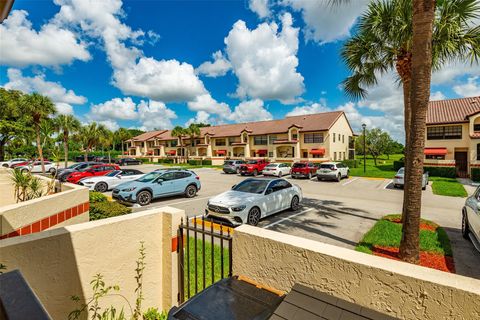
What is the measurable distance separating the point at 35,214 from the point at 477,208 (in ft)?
34.1

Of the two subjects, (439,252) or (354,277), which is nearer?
(354,277)

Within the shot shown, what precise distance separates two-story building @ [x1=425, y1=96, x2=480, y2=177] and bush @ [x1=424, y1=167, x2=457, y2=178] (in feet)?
4.59

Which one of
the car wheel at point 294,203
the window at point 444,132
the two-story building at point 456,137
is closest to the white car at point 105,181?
the car wheel at point 294,203

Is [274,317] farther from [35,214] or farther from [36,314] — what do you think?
[35,214]

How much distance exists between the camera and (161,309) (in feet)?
13.8

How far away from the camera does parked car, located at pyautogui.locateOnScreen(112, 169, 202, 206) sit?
12211mm

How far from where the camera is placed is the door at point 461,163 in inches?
1025

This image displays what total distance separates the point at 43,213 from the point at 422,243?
1003cm

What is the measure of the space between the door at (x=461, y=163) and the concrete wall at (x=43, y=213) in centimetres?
3367

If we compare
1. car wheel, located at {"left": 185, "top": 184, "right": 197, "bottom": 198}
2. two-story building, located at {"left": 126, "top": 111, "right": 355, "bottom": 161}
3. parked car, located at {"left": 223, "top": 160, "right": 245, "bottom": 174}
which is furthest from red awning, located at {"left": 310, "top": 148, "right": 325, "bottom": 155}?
car wheel, located at {"left": 185, "top": 184, "right": 197, "bottom": 198}

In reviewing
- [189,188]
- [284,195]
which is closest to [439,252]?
[284,195]

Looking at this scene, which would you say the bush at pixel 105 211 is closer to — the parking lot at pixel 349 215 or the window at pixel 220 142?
the parking lot at pixel 349 215

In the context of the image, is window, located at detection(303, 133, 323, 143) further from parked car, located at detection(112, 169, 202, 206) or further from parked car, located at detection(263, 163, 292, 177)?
parked car, located at detection(112, 169, 202, 206)

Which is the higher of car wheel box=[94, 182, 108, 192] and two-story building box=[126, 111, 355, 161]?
two-story building box=[126, 111, 355, 161]
